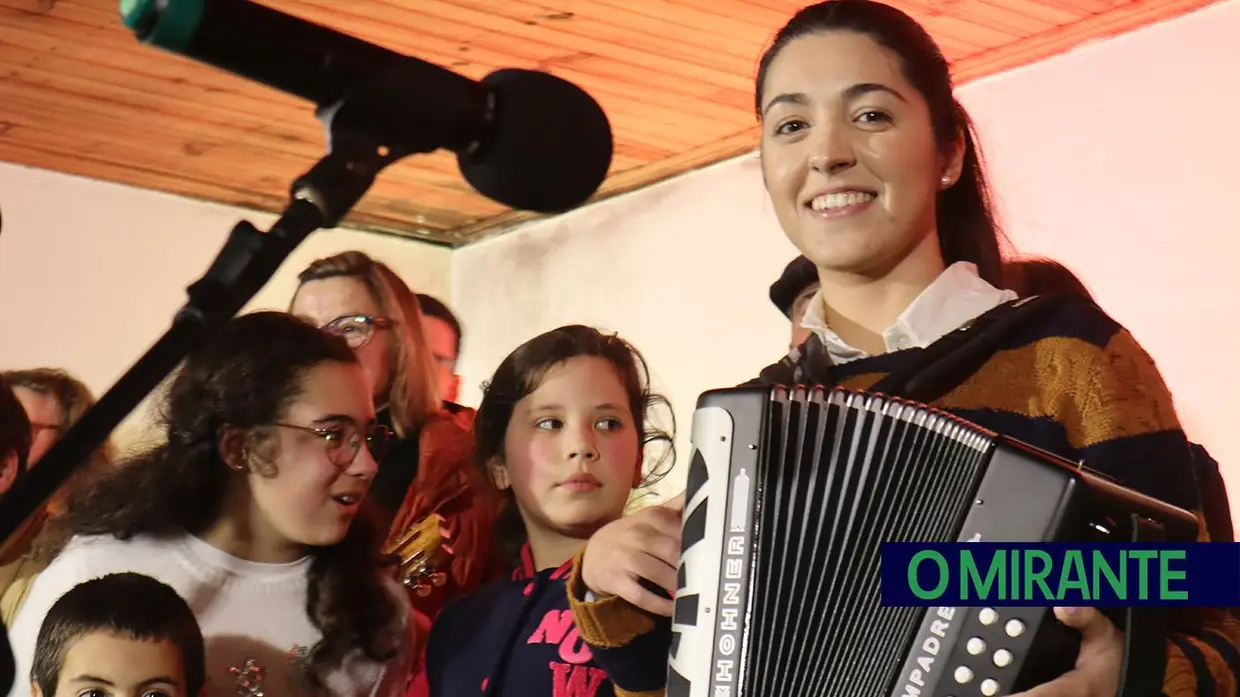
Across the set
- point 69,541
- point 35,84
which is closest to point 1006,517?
point 69,541

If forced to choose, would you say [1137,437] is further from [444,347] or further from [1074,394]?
[444,347]

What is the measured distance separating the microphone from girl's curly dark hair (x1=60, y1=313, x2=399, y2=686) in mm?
956

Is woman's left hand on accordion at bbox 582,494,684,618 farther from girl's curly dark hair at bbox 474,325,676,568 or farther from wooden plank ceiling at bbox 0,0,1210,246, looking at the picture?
wooden plank ceiling at bbox 0,0,1210,246

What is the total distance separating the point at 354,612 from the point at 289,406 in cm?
28

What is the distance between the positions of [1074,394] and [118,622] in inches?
44.5

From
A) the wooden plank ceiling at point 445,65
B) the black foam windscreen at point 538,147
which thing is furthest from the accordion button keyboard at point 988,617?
the wooden plank ceiling at point 445,65

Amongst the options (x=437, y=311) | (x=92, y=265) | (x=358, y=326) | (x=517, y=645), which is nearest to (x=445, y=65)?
(x=437, y=311)

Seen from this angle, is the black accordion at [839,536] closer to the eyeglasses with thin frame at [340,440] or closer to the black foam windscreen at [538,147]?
the black foam windscreen at [538,147]

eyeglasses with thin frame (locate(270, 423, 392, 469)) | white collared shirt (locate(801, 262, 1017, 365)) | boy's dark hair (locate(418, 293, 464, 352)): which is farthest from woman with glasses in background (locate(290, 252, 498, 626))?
white collared shirt (locate(801, 262, 1017, 365))

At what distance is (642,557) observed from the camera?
119cm

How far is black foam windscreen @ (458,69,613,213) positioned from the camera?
38.6 inches

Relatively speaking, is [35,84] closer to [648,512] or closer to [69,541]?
[69,541]

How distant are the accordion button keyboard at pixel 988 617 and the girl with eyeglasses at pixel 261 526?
3.36 feet

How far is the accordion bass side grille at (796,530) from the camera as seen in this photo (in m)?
1.06
